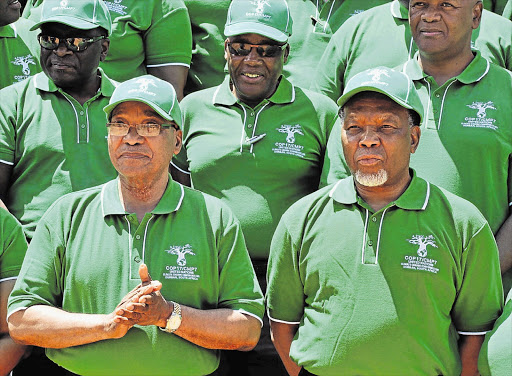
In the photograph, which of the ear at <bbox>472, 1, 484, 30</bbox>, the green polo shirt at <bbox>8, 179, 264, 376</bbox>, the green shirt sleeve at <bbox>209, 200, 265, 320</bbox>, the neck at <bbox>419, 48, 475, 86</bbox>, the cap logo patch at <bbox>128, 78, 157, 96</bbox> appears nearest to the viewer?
the green polo shirt at <bbox>8, 179, 264, 376</bbox>

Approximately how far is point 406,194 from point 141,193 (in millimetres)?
1117

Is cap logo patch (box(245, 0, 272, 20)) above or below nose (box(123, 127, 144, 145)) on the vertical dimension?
above

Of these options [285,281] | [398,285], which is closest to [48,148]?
[285,281]

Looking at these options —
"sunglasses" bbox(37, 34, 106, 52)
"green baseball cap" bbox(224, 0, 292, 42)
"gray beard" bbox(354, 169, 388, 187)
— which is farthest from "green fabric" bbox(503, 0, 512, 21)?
"sunglasses" bbox(37, 34, 106, 52)

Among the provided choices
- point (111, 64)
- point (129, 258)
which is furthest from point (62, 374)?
point (111, 64)

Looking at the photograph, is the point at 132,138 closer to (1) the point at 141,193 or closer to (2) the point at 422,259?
(1) the point at 141,193

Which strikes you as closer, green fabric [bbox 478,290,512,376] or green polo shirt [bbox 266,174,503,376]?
green fabric [bbox 478,290,512,376]

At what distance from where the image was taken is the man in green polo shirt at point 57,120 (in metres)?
4.84

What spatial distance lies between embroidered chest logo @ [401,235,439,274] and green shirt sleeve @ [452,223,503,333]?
0.13 metres

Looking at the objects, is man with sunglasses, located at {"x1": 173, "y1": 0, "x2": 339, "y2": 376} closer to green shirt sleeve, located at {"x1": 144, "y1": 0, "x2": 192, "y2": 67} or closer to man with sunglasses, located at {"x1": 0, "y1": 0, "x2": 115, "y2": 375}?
man with sunglasses, located at {"x1": 0, "y1": 0, "x2": 115, "y2": 375}

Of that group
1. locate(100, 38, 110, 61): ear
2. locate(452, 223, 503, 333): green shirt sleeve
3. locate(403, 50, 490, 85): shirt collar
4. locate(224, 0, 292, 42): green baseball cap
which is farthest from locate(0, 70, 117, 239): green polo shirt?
locate(452, 223, 503, 333): green shirt sleeve

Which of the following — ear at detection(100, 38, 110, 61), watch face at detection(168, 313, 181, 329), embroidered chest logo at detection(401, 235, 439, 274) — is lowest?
watch face at detection(168, 313, 181, 329)

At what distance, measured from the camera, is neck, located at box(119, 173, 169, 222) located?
13.7 ft

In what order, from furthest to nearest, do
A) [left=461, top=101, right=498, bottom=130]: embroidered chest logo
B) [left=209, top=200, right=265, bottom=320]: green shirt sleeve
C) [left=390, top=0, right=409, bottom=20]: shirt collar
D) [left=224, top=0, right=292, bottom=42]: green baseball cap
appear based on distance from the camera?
[left=390, top=0, right=409, bottom=20]: shirt collar → [left=224, top=0, right=292, bottom=42]: green baseball cap → [left=461, top=101, right=498, bottom=130]: embroidered chest logo → [left=209, top=200, right=265, bottom=320]: green shirt sleeve
